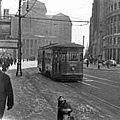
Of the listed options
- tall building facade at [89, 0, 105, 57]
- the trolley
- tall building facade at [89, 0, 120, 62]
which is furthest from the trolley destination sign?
tall building facade at [89, 0, 105, 57]

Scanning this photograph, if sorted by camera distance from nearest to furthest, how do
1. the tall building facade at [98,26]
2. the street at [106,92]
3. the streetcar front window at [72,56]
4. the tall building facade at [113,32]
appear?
the street at [106,92]
the streetcar front window at [72,56]
the tall building facade at [113,32]
the tall building facade at [98,26]

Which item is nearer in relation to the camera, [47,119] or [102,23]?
[47,119]

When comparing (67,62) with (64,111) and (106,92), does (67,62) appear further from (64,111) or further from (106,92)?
(64,111)

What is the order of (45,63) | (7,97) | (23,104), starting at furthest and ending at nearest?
(45,63) < (23,104) < (7,97)

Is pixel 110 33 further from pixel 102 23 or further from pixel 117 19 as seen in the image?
pixel 102 23

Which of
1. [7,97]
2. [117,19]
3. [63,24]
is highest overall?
[117,19]

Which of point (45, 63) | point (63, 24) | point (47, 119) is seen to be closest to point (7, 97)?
point (47, 119)

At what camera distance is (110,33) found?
316 feet

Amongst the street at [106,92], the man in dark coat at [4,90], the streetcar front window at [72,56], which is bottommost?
the street at [106,92]

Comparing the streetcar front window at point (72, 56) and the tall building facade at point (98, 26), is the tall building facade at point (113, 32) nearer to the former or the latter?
the tall building facade at point (98, 26)

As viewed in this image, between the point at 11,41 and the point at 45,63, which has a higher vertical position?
the point at 11,41

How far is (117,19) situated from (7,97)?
8814cm

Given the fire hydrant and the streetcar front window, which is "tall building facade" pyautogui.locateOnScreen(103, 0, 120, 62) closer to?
the streetcar front window

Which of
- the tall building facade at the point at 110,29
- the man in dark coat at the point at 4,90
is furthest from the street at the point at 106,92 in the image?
the tall building facade at the point at 110,29
